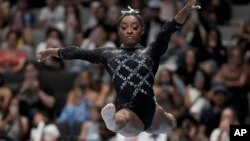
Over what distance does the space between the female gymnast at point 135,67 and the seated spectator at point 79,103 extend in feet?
13.2

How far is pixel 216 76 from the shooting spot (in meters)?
12.0

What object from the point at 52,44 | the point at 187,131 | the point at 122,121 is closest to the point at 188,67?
the point at 187,131

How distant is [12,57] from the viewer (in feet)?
45.2

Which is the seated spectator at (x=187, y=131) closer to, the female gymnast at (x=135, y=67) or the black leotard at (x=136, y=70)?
the female gymnast at (x=135, y=67)

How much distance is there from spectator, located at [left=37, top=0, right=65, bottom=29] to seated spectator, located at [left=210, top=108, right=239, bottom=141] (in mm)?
4698

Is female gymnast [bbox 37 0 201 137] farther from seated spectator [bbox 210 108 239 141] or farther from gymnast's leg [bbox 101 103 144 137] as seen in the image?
seated spectator [bbox 210 108 239 141]

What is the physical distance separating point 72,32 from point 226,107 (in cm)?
396

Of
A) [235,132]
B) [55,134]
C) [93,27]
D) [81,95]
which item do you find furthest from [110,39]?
[235,132]

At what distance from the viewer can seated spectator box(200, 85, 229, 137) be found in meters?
11.3

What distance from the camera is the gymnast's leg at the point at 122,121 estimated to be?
7.35 meters

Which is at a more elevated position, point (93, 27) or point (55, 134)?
point (93, 27)

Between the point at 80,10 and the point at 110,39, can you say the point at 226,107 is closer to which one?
the point at 110,39

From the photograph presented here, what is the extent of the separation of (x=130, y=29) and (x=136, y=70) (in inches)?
16.5

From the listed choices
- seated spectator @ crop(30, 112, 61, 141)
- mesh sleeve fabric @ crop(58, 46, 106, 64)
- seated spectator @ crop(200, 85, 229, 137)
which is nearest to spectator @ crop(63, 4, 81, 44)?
seated spectator @ crop(30, 112, 61, 141)
